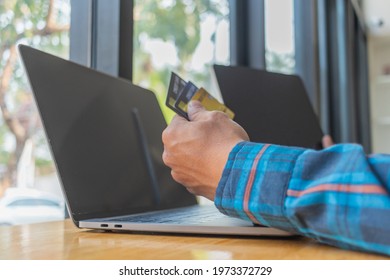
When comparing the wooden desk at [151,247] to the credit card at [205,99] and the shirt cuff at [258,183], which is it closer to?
the shirt cuff at [258,183]

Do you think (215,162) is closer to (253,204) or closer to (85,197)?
(253,204)

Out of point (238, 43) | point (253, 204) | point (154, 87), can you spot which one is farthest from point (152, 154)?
point (238, 43)

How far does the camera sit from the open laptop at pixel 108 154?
0.67 m

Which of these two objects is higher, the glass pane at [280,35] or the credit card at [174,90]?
the glass pane at [280,35]

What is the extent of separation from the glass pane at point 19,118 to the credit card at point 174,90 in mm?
341

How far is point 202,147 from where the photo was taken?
23.2 inches

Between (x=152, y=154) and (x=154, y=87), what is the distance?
1.14ft

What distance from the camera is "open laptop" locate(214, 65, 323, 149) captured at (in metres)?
1.09

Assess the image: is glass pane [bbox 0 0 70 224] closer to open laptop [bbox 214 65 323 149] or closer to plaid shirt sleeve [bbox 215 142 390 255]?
open laptop [bbox 214 65 323 149]

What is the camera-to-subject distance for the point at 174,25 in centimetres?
141

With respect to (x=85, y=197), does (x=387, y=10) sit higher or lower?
higher

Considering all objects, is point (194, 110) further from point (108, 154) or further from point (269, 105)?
point (269, 105)

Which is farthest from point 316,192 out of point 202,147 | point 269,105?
point 269,105

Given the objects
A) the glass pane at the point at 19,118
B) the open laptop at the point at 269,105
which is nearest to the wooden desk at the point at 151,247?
the glass pane at the point at 19,118
